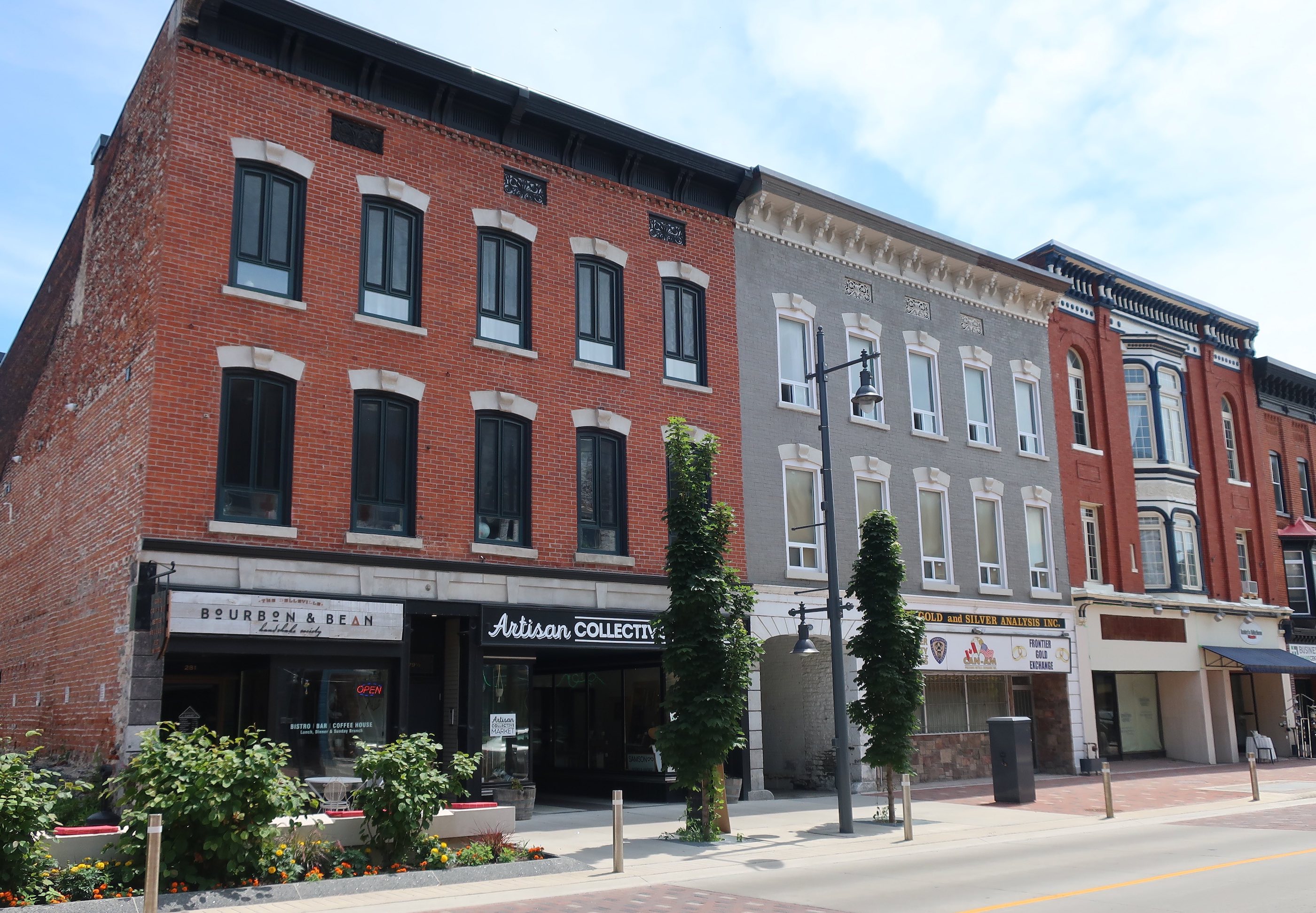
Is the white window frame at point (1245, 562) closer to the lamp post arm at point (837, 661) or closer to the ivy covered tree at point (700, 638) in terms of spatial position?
the lamp post arm at point (837, 661)

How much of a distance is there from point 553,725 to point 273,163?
13.4 m

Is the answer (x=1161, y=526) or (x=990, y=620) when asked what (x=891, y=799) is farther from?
(x=1161, y=526)

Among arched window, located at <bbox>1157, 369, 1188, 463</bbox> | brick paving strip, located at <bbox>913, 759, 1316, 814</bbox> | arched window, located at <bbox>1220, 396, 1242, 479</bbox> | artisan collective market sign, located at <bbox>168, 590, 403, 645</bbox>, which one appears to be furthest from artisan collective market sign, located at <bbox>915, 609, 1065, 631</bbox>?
artisan collective market sign, located at <bbox>168, 590, 403, 645</bbox>

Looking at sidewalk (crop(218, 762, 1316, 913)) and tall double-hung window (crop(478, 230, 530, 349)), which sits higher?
tall double-hung window (crop(478, 230, 530, 349))

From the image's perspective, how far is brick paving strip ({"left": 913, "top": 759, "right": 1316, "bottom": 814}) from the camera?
21172 millimetres

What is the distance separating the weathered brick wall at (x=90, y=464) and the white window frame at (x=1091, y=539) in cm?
2416

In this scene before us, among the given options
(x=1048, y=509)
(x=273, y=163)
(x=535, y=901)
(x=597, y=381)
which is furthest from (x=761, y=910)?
(x=1048, y=509)

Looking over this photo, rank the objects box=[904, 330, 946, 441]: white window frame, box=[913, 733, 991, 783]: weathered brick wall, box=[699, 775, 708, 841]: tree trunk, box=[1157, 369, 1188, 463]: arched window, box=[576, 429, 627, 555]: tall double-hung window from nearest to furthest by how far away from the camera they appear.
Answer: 1. box=[699, 775, 708, 841]: tree trunk
2. box=[576, 429, 627, 555]: tall double-hung window
3. box=[913, 733, 991, 783]: weathered brick wall
4. box=[904, 330, 946, 441]: white window frame
5. box=[1157, 369, 1188, 463]: arched window

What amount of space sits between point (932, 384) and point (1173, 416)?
37.9ft

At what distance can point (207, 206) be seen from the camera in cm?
1639

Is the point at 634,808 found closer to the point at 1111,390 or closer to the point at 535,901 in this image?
the point at 535,901

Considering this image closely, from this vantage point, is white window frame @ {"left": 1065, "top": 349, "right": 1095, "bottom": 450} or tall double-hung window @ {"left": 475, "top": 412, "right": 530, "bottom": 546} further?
white window frame @ {"left": 1065, "top": 349, "right": 1095, "bottom": 450}

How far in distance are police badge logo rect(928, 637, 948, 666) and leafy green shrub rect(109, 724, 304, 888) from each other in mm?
17439

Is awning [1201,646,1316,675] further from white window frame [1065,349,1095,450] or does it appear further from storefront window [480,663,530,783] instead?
storefront window [480,663,530,783]
